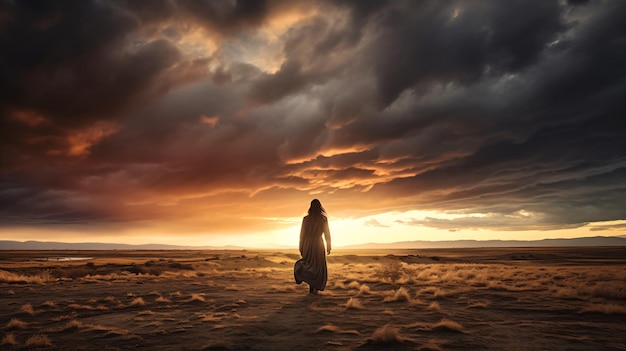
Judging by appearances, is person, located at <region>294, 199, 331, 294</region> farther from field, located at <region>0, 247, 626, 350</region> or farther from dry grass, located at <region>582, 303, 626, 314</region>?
dry grass, located at <region>582, 303, 626, 314</region>

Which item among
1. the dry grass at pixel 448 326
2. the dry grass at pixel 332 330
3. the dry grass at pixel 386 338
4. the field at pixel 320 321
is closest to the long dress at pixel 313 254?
the field at pixel 320 321

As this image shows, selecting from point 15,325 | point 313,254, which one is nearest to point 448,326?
point 313,254

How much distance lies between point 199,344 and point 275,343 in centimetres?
142

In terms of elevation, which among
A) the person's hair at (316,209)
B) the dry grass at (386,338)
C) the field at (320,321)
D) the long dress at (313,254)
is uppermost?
the person's hair at (316,209)

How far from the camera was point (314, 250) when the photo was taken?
13359 mm

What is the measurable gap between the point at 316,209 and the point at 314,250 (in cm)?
164

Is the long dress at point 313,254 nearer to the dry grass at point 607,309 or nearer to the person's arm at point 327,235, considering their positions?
the person's arm at point 327,235

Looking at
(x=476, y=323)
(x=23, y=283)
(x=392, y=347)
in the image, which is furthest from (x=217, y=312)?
(x=23, y=283)

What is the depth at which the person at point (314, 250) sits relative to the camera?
43.1 ft

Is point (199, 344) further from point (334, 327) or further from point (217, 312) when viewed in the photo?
point (217, 312)

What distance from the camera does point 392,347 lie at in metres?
6.08

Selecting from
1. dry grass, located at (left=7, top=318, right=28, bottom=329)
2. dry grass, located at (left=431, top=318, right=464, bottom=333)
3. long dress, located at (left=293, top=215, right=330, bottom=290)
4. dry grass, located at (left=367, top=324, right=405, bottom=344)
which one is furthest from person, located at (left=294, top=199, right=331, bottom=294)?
dry grass, located at (left=7, top=318, right=28, bottom=329)

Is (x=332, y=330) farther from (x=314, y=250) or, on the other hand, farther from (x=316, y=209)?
(x=316, y=209)

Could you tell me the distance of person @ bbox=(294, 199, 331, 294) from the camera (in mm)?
13125
